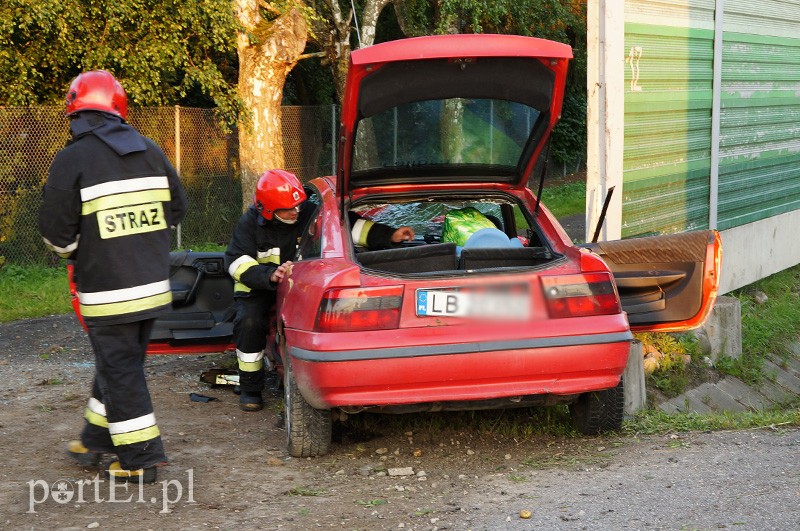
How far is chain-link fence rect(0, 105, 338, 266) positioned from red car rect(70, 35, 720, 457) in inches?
276

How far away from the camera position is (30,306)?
33.6 ft

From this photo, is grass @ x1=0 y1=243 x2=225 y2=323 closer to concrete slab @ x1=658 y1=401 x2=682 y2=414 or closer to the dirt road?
the dirt road

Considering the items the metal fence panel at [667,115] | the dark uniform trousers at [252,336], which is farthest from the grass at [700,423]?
the metal fence panel at [667,115]

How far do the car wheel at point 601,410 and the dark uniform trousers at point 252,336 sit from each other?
200 centimetres

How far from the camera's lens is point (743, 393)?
852 centimetres

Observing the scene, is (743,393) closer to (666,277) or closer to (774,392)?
(774,392)

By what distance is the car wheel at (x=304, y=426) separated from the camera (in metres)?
5.22

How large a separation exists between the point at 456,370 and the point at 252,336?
196cm

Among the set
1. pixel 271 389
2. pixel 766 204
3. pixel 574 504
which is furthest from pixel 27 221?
pixel 574 504

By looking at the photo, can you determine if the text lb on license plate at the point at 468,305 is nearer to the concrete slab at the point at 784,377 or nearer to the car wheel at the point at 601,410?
the car wheel at the point at 601,410

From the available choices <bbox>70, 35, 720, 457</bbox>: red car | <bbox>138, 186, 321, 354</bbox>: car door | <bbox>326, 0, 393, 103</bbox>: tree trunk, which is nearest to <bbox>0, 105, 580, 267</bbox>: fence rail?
<bbox>326, 0, 393, 103</bbox>: tree trunk

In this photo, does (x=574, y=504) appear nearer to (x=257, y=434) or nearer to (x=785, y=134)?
(x=257, y=434)

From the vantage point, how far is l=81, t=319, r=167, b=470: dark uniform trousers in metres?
Result: 4.78

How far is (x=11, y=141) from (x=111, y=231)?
8.20 meters
